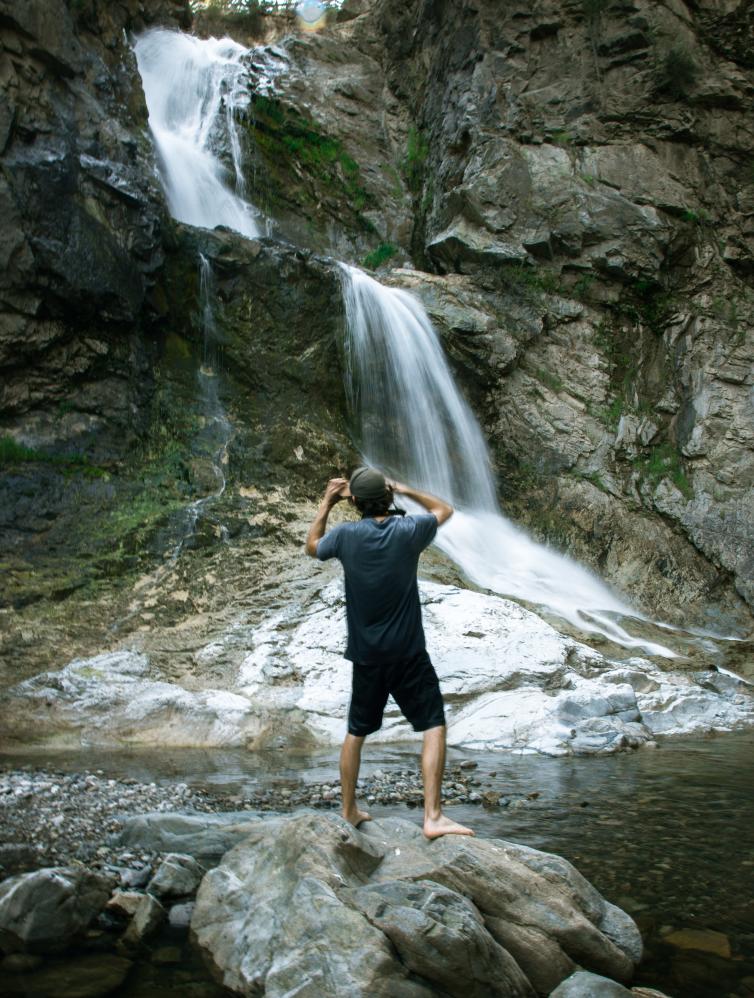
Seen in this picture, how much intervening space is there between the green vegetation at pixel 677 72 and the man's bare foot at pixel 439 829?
1872 cm

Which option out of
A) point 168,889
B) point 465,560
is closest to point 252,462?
point 465,560

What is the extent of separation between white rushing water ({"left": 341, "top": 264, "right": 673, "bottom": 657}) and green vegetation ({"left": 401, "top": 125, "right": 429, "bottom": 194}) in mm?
7478

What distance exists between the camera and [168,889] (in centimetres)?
333

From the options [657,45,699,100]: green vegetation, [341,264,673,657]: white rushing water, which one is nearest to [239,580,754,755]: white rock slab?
[341,264,673,657]: white rushing water

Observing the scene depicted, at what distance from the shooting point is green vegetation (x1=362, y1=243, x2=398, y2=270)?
1970 centimetres

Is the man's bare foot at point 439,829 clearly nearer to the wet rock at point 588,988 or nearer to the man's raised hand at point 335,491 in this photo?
the wet rock at point 588,988

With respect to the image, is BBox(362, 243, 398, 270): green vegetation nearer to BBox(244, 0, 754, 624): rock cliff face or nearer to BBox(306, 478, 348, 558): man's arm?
BBox(244, 0, 754, 624): rock cliff face

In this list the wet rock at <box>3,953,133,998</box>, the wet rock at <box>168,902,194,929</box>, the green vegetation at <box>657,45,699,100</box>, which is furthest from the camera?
the green vegetation at <box>657,45,699,100</box>

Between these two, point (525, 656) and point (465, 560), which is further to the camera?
point (465, 560)

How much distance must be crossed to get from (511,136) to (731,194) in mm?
5107

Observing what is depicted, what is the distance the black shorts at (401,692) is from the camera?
3646 mm

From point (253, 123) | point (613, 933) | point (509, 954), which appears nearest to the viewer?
point (509, 954)

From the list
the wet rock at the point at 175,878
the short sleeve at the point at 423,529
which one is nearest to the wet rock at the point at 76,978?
the wet rock at the point at 175,878

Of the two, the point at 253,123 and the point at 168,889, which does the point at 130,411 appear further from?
the point at 253,123
